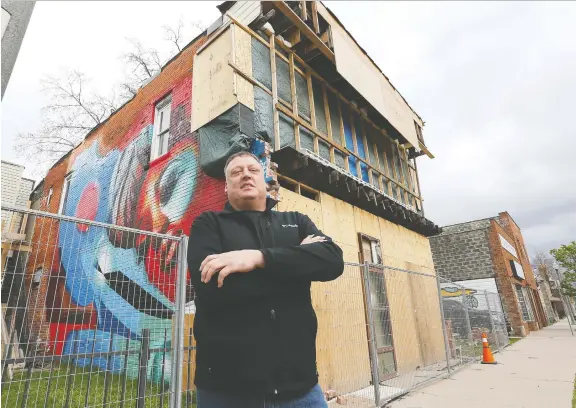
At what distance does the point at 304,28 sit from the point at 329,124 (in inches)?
95.1

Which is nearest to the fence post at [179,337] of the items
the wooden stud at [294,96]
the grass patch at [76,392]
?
the grass patch at [76,392]

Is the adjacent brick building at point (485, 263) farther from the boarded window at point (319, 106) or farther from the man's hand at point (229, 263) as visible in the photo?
the man's hand at point (229, 263)

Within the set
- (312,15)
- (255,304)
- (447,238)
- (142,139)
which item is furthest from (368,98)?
(447,238)

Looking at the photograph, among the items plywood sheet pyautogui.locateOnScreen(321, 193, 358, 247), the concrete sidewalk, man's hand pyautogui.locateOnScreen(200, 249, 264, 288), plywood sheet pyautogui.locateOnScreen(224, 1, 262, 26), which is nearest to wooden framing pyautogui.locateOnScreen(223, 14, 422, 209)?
plywood sheet pyautogui.locateOnScreen(224, 1, 262, 26)

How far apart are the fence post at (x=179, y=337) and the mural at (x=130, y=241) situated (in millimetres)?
590

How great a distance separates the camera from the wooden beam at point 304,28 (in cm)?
728

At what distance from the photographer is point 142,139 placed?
931 centimetres

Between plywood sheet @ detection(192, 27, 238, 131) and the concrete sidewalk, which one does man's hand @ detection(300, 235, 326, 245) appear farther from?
plywood sheet @ detection(192, 27, 238, 131)

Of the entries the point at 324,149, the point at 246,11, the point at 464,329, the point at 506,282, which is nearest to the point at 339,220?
the point at 324,149

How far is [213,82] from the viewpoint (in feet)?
23.4

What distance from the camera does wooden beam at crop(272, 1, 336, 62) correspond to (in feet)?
23.9

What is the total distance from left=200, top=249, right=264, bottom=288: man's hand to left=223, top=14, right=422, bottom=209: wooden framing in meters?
5.44

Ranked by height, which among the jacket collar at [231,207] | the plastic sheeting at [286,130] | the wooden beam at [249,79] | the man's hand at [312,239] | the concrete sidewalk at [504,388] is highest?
the wooden beam at [249,79]

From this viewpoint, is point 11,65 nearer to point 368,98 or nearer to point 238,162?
point 238,162
